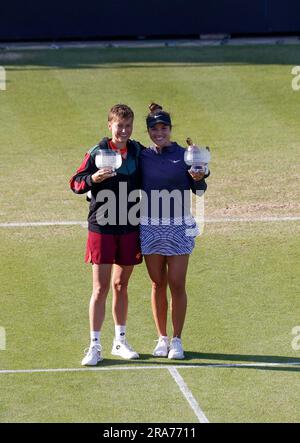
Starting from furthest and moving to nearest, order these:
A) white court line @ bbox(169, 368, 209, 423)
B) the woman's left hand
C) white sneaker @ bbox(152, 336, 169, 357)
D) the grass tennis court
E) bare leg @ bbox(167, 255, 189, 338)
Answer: white sneaker @ bbox(152, 336, 169, 357) < bare leg @ bbox(167, 255, 189, 338) < the woman's left hand < the grass tennis court < white court line @ bbox(169, 368, 209, 423)

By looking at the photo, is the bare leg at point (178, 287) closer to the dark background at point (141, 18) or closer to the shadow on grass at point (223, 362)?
the shadow on grass at point (223, 362)

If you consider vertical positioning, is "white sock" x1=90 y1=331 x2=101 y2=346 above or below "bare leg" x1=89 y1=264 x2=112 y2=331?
below

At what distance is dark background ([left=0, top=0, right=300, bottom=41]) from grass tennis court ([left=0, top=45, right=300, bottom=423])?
0.71 m

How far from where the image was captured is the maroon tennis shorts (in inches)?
401

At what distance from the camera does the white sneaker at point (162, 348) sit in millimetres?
10414

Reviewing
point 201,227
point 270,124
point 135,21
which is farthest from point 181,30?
point 201,227

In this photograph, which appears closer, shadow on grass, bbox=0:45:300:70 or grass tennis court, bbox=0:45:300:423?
grass tennis court, bbox=0:45:300:423

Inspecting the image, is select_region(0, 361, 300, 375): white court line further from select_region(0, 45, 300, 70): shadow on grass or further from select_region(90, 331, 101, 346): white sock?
select_region(0, 45, 300, 70): shadow on grass

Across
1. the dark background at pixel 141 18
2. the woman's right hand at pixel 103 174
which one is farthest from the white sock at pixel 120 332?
the dark background at pixel 141 18

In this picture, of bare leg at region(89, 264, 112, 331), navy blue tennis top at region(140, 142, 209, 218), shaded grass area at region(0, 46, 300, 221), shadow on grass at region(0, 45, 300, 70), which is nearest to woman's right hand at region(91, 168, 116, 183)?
navy blue tennis top at region(140, 142, 209, 218)

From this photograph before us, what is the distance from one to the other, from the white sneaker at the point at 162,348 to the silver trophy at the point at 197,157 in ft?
4.84

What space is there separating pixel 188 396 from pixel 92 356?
1078mm

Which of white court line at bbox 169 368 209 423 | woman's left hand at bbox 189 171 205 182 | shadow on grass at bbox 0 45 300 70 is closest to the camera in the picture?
white court line at bbox 169 368 209 423
